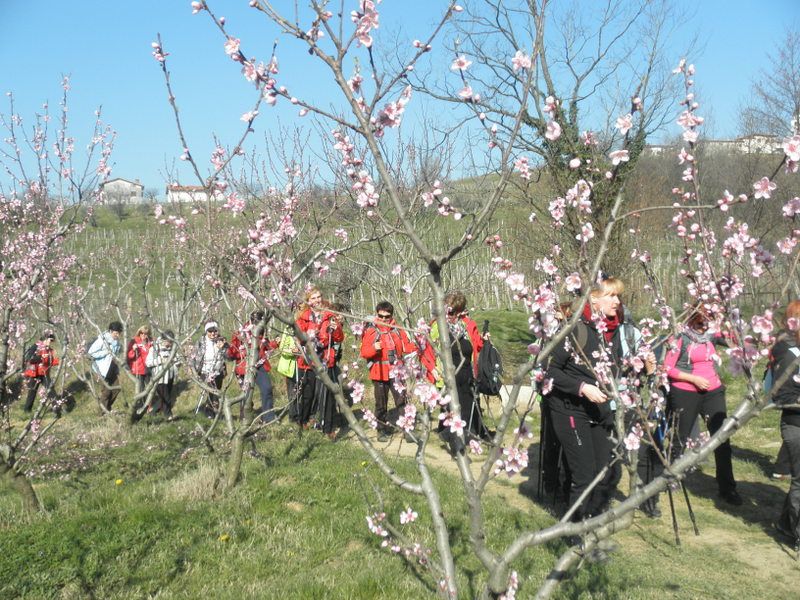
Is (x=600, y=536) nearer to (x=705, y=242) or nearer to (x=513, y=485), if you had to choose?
(x=705, y=242)

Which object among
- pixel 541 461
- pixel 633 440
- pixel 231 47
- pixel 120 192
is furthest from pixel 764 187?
pixel 120 192

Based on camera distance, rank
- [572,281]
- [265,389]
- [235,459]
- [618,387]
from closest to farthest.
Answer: [572,281]
[618,387]
[235,459]
[265,389]

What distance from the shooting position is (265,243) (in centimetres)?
311

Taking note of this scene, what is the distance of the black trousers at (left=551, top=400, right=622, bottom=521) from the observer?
4.98m

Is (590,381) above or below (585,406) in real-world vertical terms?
above

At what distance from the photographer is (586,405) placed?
5.13 m

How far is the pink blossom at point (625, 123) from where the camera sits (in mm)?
2229

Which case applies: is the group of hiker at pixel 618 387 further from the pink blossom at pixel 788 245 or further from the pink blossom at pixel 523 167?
the pink blossom at pixel 523 167

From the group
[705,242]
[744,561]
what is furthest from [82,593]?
[744,561]

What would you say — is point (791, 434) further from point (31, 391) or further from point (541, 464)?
point (31, 391)

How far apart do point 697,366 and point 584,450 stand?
1961 millimetres

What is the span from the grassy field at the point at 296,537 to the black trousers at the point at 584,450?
0.48 meters

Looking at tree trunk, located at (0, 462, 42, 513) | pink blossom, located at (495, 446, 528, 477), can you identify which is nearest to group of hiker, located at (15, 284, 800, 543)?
pink blossom, located at (495, 446, 528, 477)

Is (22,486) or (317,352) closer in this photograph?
(22,486)
